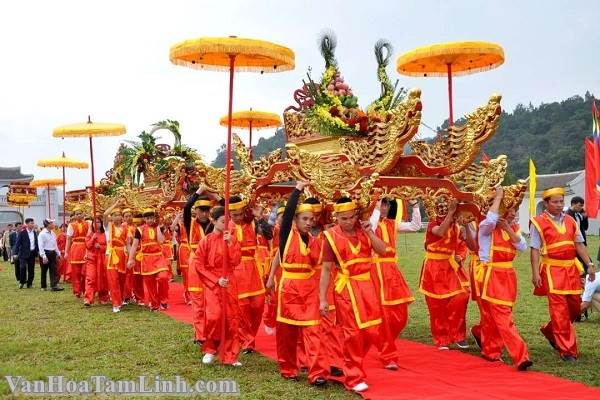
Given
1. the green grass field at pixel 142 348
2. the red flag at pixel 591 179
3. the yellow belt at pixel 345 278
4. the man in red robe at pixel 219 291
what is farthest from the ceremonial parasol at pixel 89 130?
the red flag at pixel 591 179

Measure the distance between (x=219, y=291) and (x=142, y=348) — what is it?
4.84 ft

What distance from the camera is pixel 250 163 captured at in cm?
812

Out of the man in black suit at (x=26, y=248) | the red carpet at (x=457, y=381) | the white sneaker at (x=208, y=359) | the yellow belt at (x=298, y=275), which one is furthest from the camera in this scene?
the man in black suit at (x=26, y=248)

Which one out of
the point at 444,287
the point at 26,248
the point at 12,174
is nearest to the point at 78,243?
the point at 26,248

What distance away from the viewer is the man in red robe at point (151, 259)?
34.6ft

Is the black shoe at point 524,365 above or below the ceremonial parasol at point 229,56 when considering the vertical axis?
below

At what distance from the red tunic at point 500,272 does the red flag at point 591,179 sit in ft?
20.9

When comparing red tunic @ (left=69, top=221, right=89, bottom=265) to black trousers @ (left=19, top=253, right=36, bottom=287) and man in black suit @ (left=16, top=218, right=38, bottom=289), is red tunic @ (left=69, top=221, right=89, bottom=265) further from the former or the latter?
black trousers @ (left=19, top=253, right=36, bottom=287)

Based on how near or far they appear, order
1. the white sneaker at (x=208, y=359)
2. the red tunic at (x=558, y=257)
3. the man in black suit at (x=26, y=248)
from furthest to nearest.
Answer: the man in black suit at (x=26, y=248) → the red tunic at (x=558, y=257) → the white sneaker at (x=208, y=359)

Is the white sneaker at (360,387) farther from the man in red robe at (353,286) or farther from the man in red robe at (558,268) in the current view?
the man in red robe at (558,268)

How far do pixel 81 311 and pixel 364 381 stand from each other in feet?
21.9

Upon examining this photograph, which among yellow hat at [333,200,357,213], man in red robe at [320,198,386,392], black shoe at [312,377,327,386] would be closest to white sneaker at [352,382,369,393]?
man in red robe at [320,198,386,392]

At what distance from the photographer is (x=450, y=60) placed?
298 inches

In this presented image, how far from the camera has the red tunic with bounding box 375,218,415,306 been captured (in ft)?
22.2
